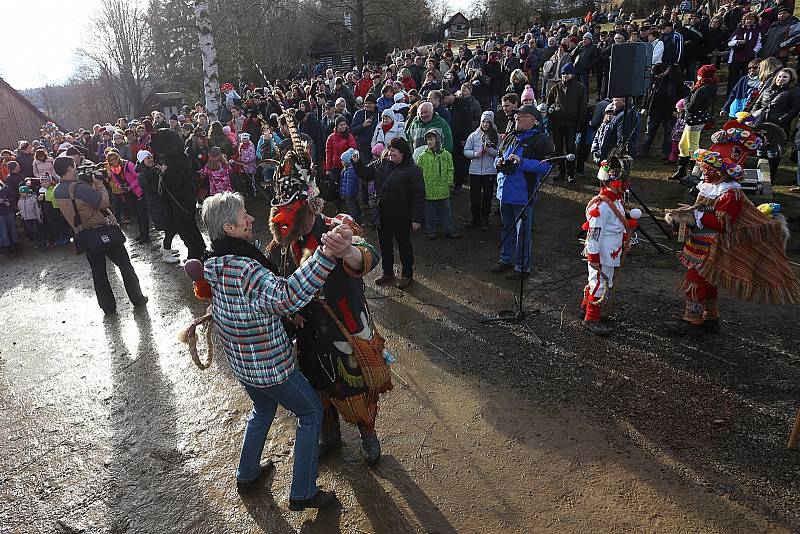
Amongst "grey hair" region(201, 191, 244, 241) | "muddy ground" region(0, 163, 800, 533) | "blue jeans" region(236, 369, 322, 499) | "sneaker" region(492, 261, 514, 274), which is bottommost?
"muddy ground" region(0, 163, 800, 533)

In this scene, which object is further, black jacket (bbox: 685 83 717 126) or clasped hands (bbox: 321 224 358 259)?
black jacket (bbox: 685 83 717 126)

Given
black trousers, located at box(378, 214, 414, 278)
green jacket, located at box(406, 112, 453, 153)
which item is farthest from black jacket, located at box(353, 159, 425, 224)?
green jacket, located at box(406, 112, 453, 153)

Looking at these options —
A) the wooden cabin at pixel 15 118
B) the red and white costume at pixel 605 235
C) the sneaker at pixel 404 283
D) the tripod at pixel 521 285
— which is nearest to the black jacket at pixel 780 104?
the tripod at pixel 521 285

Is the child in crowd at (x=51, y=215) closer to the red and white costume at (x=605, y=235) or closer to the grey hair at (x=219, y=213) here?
the grey hair at (x=219, y=213)

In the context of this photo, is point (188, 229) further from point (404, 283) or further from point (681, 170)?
point (681, 170)

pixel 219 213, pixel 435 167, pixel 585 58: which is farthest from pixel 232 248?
pixel 585 58

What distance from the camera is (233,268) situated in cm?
280

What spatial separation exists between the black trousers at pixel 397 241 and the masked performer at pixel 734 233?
120 inches

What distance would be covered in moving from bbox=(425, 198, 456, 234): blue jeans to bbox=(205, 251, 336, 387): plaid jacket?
17.7 ft

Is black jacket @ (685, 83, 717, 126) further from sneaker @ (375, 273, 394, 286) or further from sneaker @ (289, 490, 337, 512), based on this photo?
sneaker @ (289, 490, 337, 512)

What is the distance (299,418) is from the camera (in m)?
3.16

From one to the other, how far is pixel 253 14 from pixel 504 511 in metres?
35.0

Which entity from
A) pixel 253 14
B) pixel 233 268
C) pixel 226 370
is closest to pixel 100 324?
pixel 226 370

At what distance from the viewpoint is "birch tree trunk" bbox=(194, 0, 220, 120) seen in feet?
40.8
